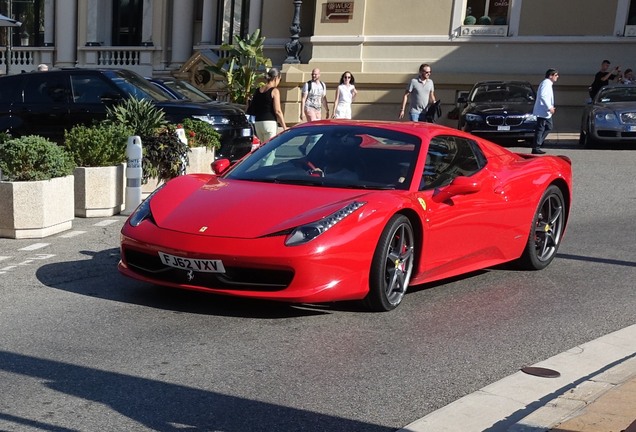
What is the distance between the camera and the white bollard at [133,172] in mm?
11023

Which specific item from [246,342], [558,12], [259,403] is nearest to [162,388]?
[259,403]

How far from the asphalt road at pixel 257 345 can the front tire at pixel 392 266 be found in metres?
0.14

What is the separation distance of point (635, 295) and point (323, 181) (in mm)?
2758

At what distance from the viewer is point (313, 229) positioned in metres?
6.51

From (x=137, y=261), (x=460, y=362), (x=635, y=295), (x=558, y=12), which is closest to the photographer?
(x=460, y=362)

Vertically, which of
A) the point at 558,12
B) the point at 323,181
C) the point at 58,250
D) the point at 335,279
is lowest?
the point at 58,250

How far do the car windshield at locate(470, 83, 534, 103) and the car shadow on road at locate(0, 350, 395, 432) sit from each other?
1817 centimetres

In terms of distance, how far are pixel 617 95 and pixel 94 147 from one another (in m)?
14.0

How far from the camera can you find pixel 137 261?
22.8 ft

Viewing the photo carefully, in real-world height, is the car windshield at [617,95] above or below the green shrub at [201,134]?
above

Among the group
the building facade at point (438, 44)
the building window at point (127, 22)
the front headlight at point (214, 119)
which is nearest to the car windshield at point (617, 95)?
the building facade at point (438, 44)

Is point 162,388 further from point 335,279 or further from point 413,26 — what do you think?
point 413,26

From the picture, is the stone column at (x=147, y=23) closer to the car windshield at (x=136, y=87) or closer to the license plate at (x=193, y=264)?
the car windshield at (x=136, y=87)

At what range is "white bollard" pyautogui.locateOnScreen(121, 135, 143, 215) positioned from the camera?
1102 cm
